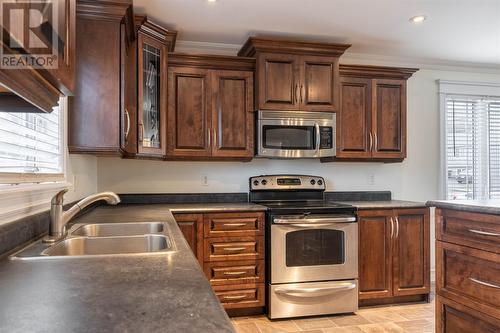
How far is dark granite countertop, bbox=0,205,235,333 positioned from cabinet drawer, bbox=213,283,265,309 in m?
1.79

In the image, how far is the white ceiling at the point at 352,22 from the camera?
264 cm

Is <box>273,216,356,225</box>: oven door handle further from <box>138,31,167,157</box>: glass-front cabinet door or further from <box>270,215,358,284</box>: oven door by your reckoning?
<box>138,31,167,157</box>: glass-front cabinet door

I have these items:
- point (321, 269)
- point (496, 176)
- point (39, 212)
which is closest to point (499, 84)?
point (496, 176)

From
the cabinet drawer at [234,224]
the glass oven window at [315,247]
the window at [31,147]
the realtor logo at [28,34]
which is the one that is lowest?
the glass oven window at [315,247]

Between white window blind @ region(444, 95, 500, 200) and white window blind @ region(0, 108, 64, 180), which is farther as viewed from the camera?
white window blind @ region(444, 95, 500, 200)

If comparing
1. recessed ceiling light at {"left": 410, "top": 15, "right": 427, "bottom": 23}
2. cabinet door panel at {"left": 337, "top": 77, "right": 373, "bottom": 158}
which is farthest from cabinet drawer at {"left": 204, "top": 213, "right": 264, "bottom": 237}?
recessed ceiling light at {"left": 410, "top": 15, "right": 427, "bottom": 23}

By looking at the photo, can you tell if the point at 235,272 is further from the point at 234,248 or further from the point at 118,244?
the point at 118,244

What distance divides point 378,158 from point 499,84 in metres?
1.93

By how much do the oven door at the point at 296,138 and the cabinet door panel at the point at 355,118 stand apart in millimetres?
178

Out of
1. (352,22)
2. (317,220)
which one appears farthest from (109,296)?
(352,22)

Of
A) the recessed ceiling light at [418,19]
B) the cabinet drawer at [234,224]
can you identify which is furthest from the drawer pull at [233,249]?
the recessed ceiling light at [418,19]

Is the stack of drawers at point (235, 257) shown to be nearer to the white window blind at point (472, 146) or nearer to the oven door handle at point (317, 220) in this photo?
the oven door handle at point (317, 220)

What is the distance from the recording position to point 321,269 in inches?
117

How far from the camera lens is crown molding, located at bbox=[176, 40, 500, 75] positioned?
3465 millimetres
